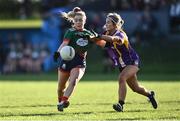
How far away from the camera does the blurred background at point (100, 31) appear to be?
108 ft

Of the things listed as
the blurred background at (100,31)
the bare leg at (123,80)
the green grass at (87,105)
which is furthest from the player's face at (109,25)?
the blurred background at (100,31)

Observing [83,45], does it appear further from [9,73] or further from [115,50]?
[9,73]

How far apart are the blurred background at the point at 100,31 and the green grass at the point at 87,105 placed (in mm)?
11326

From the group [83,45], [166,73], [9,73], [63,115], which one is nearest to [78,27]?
[83,45]

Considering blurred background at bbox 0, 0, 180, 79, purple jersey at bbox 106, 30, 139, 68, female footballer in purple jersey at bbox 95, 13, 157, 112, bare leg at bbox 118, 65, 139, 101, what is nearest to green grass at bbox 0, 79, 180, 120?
bare leg at bbox 118, 65, 139, 101

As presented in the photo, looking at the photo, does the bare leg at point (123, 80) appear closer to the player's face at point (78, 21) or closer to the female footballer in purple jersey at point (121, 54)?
the female footballer in purple jersey at point (121, 54)

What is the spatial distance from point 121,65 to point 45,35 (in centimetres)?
2166

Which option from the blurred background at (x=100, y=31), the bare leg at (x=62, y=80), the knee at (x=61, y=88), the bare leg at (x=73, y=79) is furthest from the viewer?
the blurred background at (x=100, y=31)

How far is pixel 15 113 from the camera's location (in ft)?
43.7

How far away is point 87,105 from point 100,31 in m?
18.0

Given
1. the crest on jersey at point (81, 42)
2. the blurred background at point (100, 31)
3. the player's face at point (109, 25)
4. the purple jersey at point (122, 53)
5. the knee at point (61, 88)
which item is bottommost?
the blurred background at point (100, 31)

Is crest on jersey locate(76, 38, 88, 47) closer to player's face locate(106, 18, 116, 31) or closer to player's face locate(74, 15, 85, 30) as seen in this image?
player's face locate(74, 15, 85, 30)

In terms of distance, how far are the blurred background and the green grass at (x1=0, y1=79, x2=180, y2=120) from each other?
11.3m

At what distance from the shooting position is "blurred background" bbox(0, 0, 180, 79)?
33.1 m
